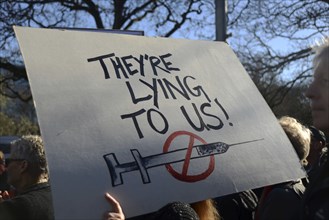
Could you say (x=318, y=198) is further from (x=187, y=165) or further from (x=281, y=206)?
(x=187, y=165)

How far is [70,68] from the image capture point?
1.90 m

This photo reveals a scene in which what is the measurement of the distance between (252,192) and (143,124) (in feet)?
4.66

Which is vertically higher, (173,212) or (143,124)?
(143,124)

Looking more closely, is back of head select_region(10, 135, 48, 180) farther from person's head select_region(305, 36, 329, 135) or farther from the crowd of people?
person's head select_region(305, 36, 329, 135)

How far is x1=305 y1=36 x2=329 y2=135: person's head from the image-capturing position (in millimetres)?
1632

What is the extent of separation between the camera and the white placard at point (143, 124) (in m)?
1.72

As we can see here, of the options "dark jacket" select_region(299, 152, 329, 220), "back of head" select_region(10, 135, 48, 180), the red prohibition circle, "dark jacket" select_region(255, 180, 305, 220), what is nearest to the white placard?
the red prohibition circle

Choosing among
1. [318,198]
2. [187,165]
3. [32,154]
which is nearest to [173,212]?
[187,165]

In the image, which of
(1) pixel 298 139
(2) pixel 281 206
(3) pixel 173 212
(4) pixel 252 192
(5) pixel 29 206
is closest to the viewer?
(2) pixel 281 206

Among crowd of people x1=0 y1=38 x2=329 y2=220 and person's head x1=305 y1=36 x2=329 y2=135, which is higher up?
person's head x1=305 y1=36 x2=329 y2=135

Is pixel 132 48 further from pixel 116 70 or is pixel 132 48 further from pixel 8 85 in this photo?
pixel 8 85

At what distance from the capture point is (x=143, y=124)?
1.92 m

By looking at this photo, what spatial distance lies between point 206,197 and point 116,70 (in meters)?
0.60

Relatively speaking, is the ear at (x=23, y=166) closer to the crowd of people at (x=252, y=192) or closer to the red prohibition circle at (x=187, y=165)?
the crowd of people at (x=252, y=192)
